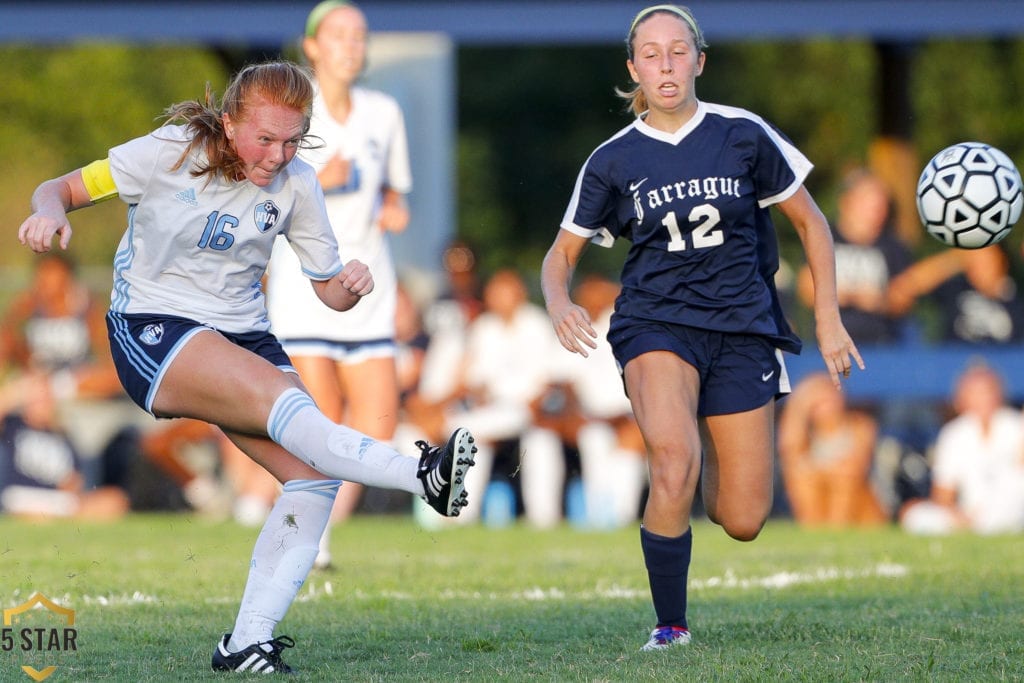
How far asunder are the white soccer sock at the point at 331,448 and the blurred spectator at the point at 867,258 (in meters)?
7.42

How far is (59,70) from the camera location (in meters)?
Answer: 31.7

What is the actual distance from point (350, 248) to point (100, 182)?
2871 mm

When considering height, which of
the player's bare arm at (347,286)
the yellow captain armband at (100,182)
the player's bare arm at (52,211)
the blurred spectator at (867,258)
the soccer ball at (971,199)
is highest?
the blurred spectator at (867,258)

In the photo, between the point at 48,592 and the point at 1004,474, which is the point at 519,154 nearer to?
the point at 1004,474

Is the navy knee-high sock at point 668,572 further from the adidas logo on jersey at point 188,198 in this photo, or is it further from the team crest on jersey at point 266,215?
the adidas logo on jersey at point 188,198

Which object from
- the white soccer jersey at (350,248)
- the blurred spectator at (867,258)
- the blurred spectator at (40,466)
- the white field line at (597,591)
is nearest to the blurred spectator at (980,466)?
the blurred spectator at (867,258)

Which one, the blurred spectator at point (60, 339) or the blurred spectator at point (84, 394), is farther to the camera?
the blurred spectator at point (60, 339)

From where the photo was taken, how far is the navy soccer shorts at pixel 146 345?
4.90m

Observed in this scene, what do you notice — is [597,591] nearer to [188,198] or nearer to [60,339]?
[188,198]

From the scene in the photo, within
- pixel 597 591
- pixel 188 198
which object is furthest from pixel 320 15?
pixel 597 591

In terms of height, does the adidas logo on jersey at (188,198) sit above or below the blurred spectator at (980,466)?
above

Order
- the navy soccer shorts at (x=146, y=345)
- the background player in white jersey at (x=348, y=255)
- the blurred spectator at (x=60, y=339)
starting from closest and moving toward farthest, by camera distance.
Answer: the navy soccer shorts at (x=146, y=345), the background player in white jersey at (x=348, y=255), the blurred spectator at (x=60, y=339)

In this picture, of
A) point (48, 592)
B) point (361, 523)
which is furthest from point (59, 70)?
point (48, 592)

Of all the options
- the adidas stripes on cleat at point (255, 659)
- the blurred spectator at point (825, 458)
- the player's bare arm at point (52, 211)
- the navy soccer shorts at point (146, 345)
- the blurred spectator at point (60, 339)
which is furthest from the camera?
the blurred spectator at point (60, 339)
